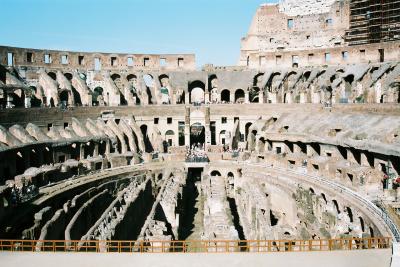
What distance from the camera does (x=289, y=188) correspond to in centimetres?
3045

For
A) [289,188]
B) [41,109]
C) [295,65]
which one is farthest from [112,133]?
[295,65]

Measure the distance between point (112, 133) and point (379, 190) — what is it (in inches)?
1013

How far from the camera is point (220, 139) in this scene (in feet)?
161

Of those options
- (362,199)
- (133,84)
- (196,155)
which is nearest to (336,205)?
(362,199)

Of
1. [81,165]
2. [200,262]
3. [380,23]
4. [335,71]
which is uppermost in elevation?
A: [380,23]

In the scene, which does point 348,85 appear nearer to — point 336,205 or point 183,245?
point 336,205

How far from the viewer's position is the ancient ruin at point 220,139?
23625 mm

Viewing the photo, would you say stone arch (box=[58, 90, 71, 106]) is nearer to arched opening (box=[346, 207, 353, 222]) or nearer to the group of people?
the group of people

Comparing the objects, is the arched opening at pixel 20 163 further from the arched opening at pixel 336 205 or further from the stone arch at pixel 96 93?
the arched opening at pixel 336 205

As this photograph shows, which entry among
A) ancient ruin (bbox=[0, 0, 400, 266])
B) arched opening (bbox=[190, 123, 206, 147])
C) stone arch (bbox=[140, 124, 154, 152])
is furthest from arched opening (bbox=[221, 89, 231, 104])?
stone arch (bbox=[140, 124, 154, 152])

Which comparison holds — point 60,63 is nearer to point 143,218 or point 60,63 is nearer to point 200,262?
point 143,218

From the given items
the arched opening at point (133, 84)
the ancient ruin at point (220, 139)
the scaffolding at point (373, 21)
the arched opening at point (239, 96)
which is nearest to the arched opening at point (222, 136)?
the ancient ruin at point (220, 139)

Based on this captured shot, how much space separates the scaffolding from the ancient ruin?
0.21 meters

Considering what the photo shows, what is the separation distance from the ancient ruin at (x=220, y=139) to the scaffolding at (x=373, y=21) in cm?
21
